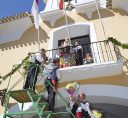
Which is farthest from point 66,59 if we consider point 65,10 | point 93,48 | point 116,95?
point 65,10

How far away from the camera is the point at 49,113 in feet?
26.8

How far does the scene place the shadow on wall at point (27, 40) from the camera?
13008 millimetres

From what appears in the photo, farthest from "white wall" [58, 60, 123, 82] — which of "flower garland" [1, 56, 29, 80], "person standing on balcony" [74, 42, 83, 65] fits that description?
"flower garland" [1, 56, 29, 80]

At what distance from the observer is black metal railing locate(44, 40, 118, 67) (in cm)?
1109

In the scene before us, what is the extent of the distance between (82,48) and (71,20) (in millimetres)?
1621

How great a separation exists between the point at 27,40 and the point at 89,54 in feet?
8.78

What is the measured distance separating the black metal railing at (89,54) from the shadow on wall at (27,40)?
1.37 meters

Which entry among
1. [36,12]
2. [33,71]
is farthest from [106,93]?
[36,12]

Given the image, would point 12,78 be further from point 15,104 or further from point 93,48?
point 93,48

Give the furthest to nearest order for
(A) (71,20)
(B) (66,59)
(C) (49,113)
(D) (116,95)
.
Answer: (A) (71,20)
(B) (66,59)
(D) (116,95)
(C) (49,113)

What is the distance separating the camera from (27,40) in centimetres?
1313

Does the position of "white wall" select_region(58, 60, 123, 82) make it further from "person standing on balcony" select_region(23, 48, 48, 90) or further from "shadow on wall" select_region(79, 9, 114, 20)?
"shadow on wall" select_region(79, 9, 114, 20)

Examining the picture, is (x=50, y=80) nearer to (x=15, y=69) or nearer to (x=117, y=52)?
(x=15, y=69)

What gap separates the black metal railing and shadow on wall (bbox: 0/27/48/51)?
137cm
